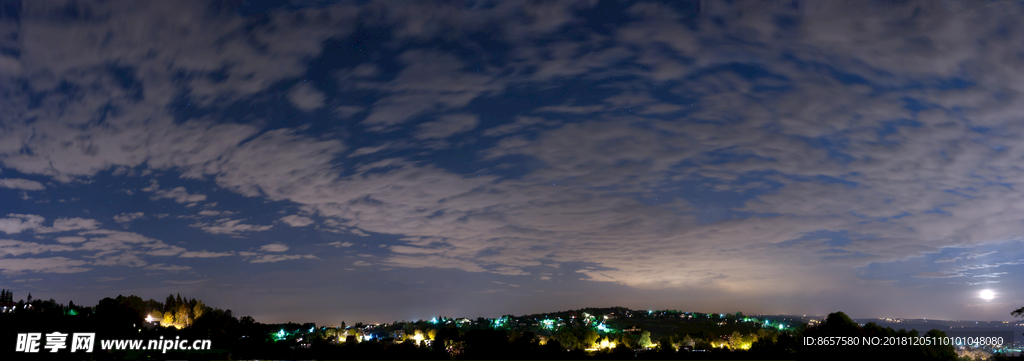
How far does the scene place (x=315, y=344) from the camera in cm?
13162

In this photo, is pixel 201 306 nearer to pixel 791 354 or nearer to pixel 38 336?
pixel 38 336

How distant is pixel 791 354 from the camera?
9306cm

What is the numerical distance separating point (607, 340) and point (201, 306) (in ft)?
319

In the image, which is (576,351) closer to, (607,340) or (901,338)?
(607,340)

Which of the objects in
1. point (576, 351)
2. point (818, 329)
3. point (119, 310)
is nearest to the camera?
point (818, 329)

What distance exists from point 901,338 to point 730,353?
66783 millimetres

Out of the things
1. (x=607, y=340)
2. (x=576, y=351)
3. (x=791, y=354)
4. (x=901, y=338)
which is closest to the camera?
(x=901, y=338)

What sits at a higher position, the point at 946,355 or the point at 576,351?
the point at 946,355

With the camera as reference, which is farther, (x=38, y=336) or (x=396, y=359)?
(x=396, y=359)

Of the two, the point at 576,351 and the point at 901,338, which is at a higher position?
the point at 901,338

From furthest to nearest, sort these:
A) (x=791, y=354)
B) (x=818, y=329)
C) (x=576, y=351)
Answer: (x=576, y=351) → (x=791, y=354) → (x=818, y=329)

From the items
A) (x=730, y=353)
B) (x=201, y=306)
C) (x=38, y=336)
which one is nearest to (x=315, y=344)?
(x=201, y=306)

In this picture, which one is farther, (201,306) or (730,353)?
(201,306)

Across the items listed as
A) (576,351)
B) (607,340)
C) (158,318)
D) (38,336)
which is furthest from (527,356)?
(158,318)
